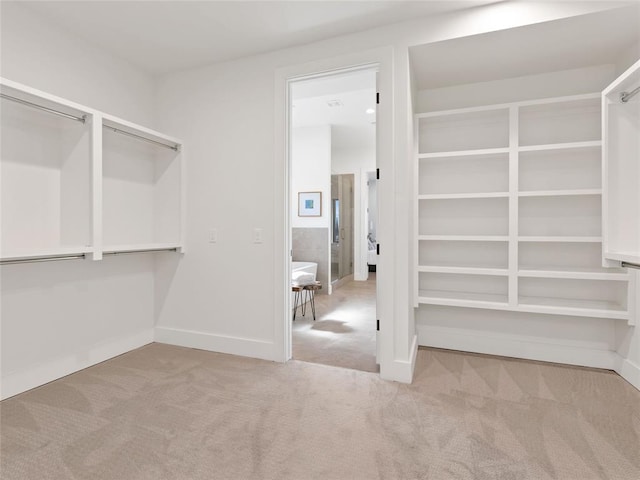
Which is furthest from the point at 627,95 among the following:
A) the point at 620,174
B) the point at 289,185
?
the point at 289,185

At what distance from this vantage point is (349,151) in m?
7.23

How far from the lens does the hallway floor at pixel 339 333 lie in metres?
2.84

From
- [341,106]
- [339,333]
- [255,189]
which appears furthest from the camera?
[341,106]

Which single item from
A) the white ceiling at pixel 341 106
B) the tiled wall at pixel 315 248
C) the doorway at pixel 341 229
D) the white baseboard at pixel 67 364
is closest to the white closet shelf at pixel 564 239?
the white ceiling at pixel 341 106

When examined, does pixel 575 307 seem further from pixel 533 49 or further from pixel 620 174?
pixel 533 49

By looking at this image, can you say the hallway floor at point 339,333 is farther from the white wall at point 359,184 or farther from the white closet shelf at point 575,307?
the white wall at point 359,184

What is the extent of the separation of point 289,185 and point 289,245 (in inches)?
19.1

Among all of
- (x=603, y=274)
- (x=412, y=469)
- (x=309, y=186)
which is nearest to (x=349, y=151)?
(x=309, y=186)

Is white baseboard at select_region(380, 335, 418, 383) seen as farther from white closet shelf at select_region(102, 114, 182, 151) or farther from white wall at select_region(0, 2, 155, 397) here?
white closet shelf at select_region(102, 114, 182, 151)

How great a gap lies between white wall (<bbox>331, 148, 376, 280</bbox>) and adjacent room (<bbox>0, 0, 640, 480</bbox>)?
3.61 metres

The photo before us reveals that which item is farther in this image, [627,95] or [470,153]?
[470,153]

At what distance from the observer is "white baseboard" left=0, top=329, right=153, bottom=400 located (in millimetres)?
2172

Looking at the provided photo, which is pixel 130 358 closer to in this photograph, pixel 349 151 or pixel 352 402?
pixel 352 402

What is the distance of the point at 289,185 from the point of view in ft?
9.04
